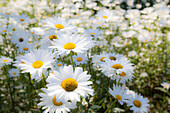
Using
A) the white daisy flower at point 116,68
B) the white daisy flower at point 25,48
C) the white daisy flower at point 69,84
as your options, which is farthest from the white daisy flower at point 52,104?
the white daisy flower at point 25,48

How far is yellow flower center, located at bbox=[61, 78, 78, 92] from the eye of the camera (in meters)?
0.95

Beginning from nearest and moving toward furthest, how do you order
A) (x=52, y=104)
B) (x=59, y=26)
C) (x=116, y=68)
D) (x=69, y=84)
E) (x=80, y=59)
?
(x=69, y=84)
(x=52, y=104)
(x=116, y=68)
(x=59, y=26)
(x=80, y=59)

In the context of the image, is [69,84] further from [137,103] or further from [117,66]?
[137,103]

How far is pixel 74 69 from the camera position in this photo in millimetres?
1153

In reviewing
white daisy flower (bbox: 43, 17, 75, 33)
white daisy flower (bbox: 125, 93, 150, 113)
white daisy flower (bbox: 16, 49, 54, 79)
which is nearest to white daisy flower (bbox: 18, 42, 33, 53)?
white daisy flower (bbox: 43, 17, 75, 33)

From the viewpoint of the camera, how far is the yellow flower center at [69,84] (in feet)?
3.13

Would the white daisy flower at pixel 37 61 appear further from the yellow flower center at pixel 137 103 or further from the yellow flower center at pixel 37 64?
the yellow flower center at pixel 137 103

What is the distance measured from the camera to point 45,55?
114 centimetres

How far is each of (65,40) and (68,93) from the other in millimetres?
432

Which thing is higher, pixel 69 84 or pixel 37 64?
pixel 37 64

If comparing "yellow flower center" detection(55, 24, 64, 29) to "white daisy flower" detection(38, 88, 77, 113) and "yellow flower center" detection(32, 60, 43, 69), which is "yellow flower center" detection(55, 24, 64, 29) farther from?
"white daisy flower" detection(38, 88, 77, 113)

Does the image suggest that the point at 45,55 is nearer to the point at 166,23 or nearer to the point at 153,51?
the point at 153,51

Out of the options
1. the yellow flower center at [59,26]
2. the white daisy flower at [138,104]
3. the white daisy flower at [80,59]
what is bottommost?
the white daisy flower at [138,104]

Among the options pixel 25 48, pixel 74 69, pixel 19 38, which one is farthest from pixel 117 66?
pixel 19 38
